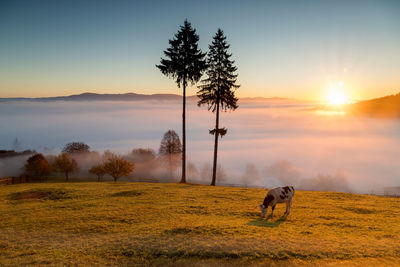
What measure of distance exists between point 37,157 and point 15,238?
6125cm

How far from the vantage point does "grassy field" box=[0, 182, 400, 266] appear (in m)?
9.95

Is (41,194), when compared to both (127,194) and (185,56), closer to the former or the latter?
(127,194)

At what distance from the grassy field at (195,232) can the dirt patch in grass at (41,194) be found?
4.32 feet

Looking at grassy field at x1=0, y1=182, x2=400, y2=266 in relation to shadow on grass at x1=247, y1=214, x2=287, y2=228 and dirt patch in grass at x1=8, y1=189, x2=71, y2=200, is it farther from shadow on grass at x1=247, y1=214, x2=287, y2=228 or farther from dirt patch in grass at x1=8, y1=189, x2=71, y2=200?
dirt patch in grass at x1=8, y1=189, x2=71, y2=200

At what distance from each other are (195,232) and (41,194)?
19762 mm

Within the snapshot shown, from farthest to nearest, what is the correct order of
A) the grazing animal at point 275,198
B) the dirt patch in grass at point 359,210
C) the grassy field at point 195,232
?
the dirt patch in grass at point 359,210
the grazing animal at point 275,198
the grassy field at point 195,232

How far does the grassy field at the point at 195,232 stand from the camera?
995cm

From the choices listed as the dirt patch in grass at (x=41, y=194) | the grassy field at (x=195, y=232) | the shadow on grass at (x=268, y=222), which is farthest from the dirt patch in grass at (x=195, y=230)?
the dirt patch in grass at (x=41, y=194)

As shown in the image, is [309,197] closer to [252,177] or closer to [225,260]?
[225,260]

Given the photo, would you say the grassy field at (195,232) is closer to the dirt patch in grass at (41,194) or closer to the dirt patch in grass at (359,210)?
the dirt patch in grass at (359,210)

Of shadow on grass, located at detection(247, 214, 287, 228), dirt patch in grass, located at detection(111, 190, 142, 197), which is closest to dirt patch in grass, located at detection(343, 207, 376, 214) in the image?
shadow on grass, located at detection(247, 214, 287, 228)

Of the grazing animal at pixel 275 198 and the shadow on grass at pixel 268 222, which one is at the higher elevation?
the grazing animal at pixel 275 198

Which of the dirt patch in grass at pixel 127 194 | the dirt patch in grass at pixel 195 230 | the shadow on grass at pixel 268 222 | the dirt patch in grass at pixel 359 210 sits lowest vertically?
the dirt patch in grass at pixel 127 194

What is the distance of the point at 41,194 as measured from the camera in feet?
80.5
